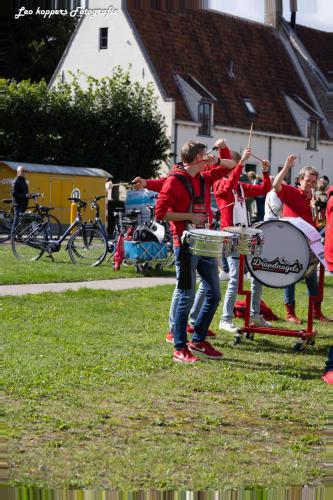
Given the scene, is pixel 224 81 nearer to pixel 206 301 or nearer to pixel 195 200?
pixel 206 301

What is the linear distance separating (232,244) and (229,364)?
0.94 metres

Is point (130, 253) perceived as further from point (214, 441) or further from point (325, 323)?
point (214, 441)

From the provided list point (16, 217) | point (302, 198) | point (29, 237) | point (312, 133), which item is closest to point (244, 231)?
point (302, 198)

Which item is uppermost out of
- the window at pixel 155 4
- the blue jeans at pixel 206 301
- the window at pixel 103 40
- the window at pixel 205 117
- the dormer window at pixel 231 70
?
the window at pixel 103 40

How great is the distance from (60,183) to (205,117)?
11304 millimetres

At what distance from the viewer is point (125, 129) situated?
34.2 m

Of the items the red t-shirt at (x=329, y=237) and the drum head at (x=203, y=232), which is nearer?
the red t-shirt at (x=329, y=237)

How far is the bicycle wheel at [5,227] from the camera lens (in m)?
19.2

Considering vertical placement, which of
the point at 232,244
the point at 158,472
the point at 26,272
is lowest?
the point at 26,272

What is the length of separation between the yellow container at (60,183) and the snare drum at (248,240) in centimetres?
2149

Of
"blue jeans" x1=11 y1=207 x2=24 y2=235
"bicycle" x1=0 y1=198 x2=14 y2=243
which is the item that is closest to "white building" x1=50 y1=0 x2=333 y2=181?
"bicycle" x1=0 y1=198 x2=14 y2=243

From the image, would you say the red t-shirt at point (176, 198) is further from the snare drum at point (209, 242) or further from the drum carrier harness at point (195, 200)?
the snare drum at point (209, 242)

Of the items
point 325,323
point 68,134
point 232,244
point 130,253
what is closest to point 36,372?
point 232,244

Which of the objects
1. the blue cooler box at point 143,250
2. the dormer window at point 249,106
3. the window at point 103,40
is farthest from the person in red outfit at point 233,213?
the dormer window at point 249,106
